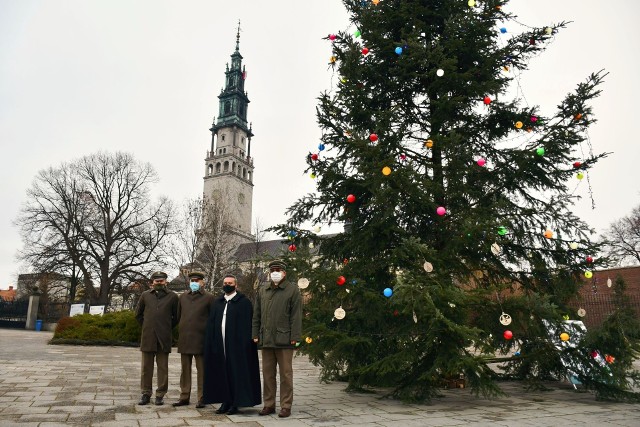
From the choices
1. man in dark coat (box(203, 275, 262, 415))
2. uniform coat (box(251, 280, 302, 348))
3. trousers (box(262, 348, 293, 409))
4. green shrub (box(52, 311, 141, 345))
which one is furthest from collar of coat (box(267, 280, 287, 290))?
green shrub (box(52, 311, 141, 345))

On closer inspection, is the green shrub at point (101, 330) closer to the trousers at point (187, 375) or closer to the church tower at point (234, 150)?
the trousers at point (187, 375)

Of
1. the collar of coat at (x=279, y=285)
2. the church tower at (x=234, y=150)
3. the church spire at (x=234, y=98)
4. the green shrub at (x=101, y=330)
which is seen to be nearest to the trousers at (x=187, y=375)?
the collar of coat at (x=279, y=285)

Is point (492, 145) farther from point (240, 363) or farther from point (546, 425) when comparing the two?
point (240, 363)

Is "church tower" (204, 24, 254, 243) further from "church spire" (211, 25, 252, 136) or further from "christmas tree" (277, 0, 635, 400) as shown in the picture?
"christmas tree" (277, 0, 635, 400)

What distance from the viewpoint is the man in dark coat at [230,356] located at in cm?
564

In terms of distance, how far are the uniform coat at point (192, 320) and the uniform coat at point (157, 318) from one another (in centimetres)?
14

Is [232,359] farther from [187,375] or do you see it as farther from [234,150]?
[234,150]

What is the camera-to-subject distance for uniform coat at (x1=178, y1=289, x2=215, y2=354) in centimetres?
603

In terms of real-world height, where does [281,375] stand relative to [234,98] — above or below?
below

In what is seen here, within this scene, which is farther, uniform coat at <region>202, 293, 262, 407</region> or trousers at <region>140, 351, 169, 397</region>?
trousers at <region>140, 351, 169, 397</region>

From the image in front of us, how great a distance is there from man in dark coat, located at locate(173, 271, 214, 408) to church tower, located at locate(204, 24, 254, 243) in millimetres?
71871

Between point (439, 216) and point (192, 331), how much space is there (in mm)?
4133

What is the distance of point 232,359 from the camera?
5781 mm

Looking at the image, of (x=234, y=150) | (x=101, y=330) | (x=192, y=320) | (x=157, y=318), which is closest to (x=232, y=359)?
(x=192, y=320)
